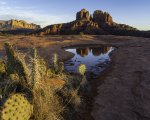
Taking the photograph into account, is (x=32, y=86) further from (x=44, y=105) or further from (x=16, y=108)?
(x=16, y=108)

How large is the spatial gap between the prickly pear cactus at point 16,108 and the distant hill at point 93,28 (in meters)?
72.7

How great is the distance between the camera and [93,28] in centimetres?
8788

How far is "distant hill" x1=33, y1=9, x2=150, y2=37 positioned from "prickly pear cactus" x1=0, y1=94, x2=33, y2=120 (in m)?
72.7

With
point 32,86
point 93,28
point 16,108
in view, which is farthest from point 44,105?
point 93,28

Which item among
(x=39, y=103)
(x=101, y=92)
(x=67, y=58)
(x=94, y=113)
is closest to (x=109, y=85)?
(x=101, y=92)

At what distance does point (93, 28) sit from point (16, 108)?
3211 inches

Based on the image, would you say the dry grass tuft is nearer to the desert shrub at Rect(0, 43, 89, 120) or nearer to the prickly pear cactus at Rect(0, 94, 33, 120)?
the desert shrub at Rect(0, 43, 89, 120)

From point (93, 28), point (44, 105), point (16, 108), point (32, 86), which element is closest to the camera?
point (16, 108)

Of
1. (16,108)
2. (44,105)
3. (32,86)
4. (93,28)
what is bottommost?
(44,105)

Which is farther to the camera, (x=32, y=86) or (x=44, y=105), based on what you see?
(x=32, y=86)

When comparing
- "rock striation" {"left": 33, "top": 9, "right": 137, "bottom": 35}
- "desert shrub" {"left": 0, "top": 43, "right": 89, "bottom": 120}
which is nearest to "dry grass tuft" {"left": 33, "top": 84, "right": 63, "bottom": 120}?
"desert shrub" {"left": 0, "top": 43, "right": 89, "bottom": 120}

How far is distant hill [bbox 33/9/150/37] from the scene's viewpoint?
84.2 m

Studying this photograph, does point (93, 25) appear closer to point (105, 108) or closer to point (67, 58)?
point (67, 58)

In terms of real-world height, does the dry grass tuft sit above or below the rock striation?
below
